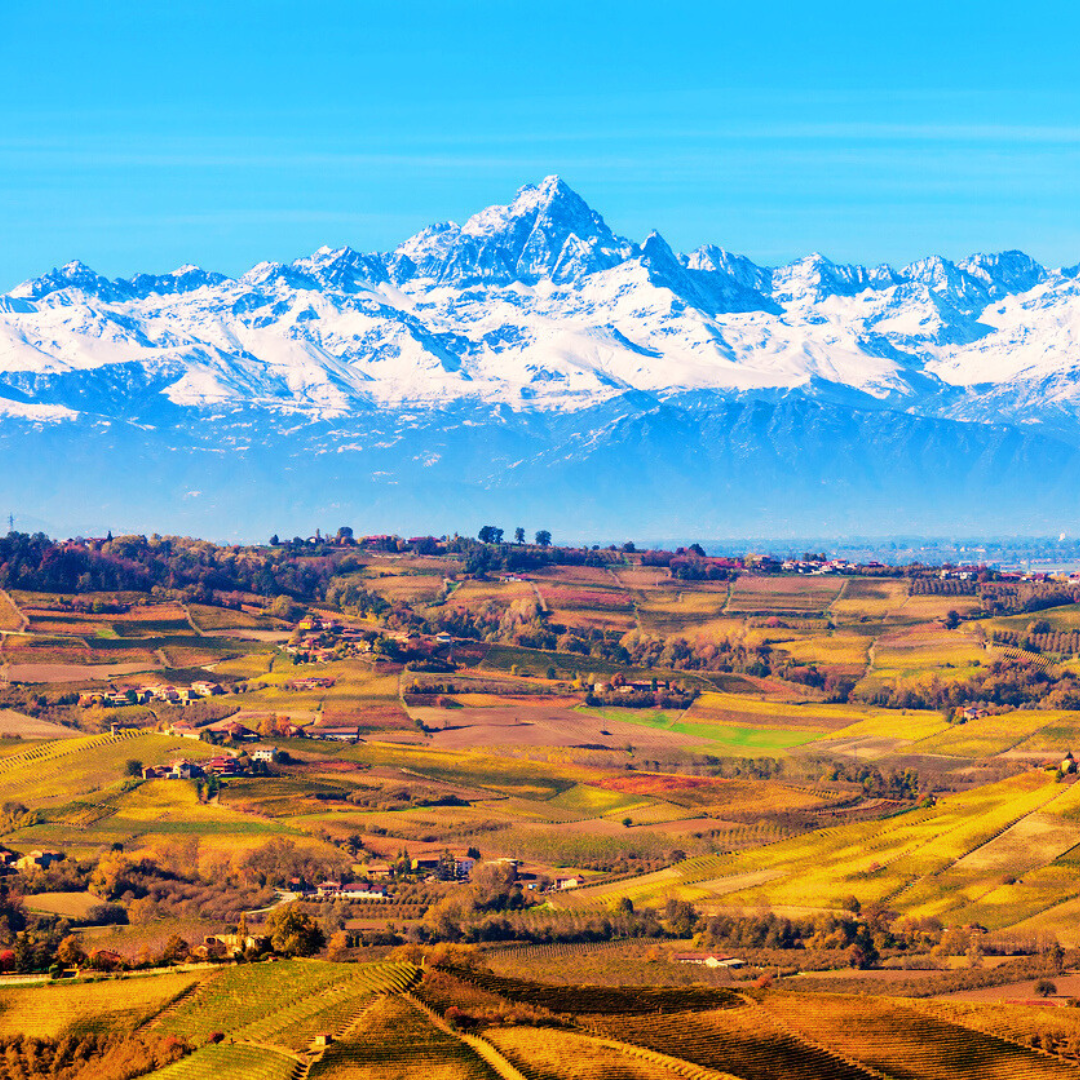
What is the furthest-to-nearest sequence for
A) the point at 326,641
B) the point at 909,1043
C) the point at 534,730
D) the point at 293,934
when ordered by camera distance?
the point at 326,641, the point at 534,730, the point at 293,934, the point at 909,1043

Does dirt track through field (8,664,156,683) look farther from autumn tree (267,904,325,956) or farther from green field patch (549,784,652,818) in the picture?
autumn tree (267,904,325,956)

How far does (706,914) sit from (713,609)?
112m

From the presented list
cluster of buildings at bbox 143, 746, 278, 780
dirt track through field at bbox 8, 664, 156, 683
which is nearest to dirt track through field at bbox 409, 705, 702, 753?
cluster of buildings at bbox 143, 746, 278, 780

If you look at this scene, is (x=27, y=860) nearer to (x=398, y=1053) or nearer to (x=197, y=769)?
(x=197, y=769)

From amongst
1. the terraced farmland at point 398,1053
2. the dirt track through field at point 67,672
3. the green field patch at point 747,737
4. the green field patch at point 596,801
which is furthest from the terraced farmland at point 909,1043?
the dirt track through field at point 67,672

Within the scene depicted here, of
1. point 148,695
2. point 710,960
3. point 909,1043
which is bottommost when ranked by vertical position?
point 710,960

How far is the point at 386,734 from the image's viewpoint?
5458 inches

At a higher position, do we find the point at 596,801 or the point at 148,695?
the point at 148,695

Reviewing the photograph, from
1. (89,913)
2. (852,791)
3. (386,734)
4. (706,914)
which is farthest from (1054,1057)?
(386,734)

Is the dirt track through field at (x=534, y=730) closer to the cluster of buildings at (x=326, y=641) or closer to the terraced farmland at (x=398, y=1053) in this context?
the cluster of buildings at (x=326, y=641)

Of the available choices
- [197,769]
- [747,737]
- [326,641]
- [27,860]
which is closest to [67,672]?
[326,641]

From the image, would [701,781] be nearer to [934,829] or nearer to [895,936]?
[934,829]

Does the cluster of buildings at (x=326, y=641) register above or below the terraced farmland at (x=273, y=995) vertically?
above

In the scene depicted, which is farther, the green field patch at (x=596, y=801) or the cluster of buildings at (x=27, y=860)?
the green field patch at (x=596, y=801)
